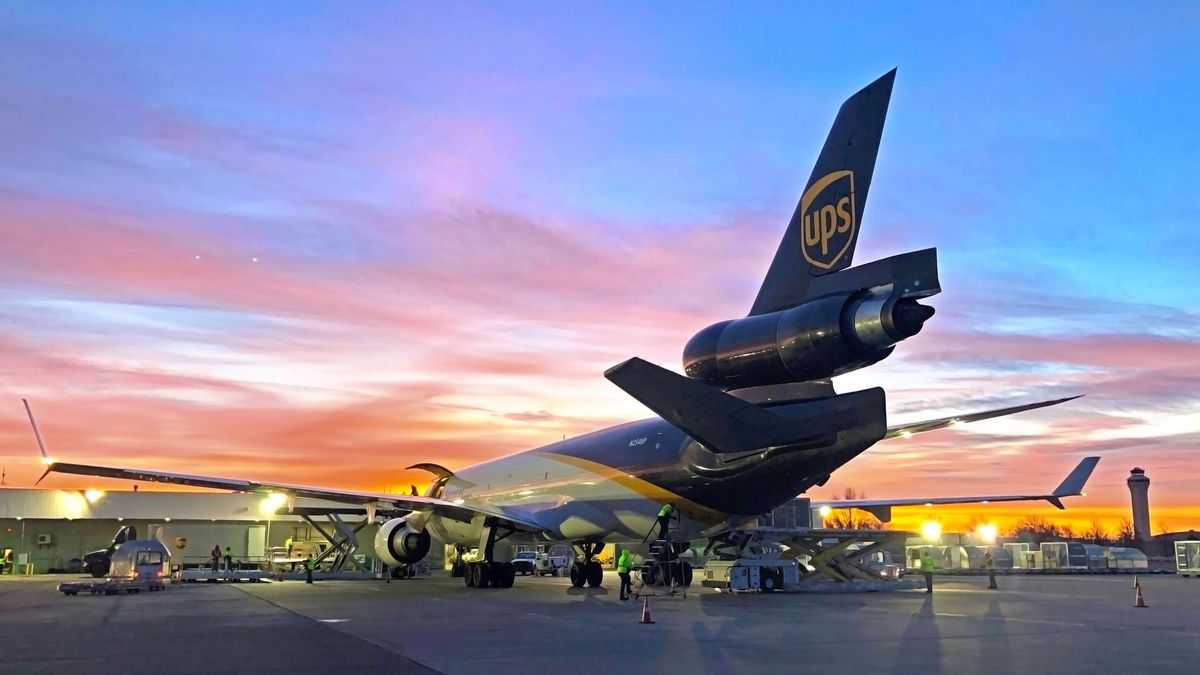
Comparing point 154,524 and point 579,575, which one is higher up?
point 154,524

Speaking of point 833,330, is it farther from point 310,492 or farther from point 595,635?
point 310,492

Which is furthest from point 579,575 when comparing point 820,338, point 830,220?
point 820,338

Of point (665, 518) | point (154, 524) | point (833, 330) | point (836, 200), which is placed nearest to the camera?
point (833, 330)

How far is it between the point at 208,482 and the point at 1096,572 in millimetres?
45988

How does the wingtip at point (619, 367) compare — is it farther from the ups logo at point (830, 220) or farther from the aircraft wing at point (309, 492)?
the aircraft wing at point (309, 492)

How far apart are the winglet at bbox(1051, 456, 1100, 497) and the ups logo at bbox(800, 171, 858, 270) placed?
19.3 meters

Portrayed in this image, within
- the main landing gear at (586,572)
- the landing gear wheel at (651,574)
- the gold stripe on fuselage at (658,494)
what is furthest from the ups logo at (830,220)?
the main landing gear at (586,572)

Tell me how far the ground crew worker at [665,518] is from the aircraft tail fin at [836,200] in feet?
29.7

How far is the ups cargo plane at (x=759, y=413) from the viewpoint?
38.4 ft

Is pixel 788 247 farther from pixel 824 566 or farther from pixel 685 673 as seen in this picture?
pixel 824 566

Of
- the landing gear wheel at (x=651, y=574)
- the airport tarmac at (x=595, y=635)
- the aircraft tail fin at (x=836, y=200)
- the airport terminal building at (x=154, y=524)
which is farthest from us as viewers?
the airport terminal building at (x=154, y=524)

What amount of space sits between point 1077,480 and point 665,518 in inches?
574

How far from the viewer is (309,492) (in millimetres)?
26453

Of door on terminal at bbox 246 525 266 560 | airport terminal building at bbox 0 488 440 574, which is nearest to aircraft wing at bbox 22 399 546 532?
airport terminal building at bbox 0 488 440 574
